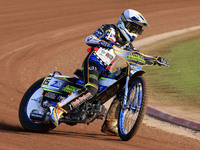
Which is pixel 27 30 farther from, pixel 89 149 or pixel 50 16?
pixel 89 149

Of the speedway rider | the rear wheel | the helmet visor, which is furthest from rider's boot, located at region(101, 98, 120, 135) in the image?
the helmet visor

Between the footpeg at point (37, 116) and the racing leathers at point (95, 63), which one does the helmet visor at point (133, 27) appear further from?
the footpeg at point (37, 116)

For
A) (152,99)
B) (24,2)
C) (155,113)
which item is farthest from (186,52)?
(24,2)

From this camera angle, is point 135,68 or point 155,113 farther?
point 155,113

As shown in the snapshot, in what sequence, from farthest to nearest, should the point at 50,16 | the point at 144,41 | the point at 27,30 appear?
the point at 50,16, the point at 27,30, the point at 144,41

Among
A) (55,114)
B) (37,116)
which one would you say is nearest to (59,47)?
(37,116)

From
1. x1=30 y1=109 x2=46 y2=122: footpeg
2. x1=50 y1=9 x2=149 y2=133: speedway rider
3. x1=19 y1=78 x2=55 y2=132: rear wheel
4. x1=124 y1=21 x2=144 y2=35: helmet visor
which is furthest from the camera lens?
x1=19 y1=78 x2=55 y2=132: rear wheel

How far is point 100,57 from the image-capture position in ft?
24.7

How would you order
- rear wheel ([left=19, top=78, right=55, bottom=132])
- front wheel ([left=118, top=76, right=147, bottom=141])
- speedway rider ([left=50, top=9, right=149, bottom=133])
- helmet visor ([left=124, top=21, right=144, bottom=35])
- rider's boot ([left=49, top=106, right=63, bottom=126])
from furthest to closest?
rear wheel ([left=19, top=78, right=55, bottom=132])
helmet visor ([left=124, top=21, right=144, bottom=35])
speedway rider ([left=50, top=9, right=149, bottom=133])
rider's boot ([left=49, top=106, right=63, bottom=126])
front wheel ([left=118, top=76, right=147, bottom=141])

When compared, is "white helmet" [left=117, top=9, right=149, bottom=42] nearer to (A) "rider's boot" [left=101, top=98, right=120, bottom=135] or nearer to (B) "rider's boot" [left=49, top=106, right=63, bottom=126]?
(A) "rider's boot" [left=101, top=98, right=120, bottom=135]

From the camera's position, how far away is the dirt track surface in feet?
22.6

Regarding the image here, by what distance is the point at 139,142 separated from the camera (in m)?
7.14

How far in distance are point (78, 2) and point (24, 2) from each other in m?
2.91

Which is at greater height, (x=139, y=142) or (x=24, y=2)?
(x=24, y=2)
